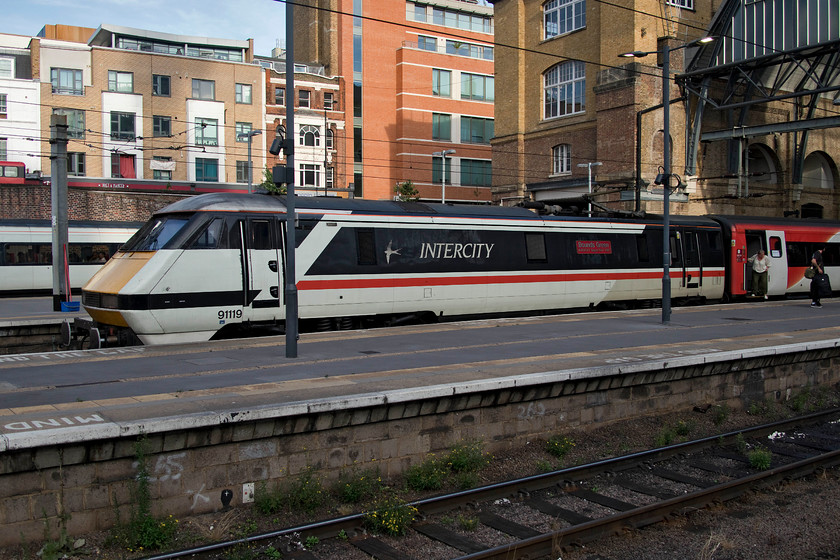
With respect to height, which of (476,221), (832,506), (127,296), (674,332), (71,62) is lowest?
(832,506)

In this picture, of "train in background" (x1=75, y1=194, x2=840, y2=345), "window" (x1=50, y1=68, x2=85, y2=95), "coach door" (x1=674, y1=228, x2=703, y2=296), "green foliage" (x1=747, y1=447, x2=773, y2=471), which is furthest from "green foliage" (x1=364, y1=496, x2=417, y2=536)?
"window" (x1=50, y1=68, x2=85, y2=95)

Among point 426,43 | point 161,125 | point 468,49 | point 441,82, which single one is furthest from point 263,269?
point 468,49

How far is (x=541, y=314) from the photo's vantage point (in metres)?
20.4

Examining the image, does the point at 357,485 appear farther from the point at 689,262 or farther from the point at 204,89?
the point at 204,89

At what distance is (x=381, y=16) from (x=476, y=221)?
49162mm

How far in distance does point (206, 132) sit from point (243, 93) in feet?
13.4

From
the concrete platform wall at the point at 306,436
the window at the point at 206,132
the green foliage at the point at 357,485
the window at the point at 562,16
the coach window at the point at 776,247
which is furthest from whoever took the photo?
the window at the point at 206,132

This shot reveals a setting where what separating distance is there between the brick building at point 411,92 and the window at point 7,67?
23.2 m

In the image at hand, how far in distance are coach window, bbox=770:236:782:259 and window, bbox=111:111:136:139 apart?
41.0 meters

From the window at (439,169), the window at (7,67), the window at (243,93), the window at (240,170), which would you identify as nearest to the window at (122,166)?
the window at (240,170)

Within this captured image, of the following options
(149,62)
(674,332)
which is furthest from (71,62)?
(674,332)

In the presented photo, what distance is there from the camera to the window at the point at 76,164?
48719 millimetres

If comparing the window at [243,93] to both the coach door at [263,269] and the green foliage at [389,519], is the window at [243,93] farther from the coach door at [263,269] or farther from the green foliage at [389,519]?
the green foliage at [389,519]

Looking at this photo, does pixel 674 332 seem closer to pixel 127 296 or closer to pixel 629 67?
pixel 127 296
